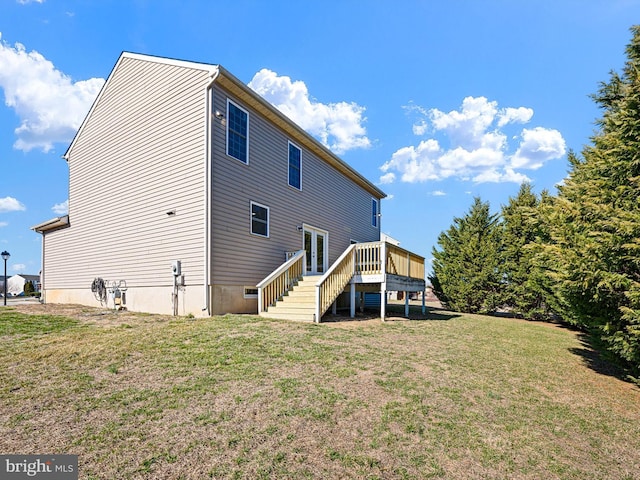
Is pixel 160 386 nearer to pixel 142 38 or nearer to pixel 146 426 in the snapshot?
pixel 146 426

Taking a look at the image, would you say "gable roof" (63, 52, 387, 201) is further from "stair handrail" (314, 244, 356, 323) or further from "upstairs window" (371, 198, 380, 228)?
"stair handrail" (314, 244, 356, 323)

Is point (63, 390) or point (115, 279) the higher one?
point (115, 279)

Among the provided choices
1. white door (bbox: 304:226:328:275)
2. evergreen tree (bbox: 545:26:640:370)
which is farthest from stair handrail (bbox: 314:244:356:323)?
evergreen tree (bbox: 545:26:640:370)

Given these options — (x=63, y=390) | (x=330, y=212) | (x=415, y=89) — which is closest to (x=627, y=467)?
(x=63, y=390)

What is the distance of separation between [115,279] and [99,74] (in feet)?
26.3

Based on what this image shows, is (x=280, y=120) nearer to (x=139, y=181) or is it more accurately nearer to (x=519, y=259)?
(x=139, y=181)

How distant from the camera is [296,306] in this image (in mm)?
9805

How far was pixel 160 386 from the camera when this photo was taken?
4.52 metres

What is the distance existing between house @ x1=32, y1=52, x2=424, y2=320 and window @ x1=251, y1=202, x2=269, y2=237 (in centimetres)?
3

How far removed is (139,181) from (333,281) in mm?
7191

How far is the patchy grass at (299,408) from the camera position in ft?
10.5

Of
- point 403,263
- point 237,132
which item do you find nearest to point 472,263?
point 403,263

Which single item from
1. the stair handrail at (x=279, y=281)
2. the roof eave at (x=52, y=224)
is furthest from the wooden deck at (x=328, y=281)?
the roof eave at (x=52, y=224)

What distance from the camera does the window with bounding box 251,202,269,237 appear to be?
11.2 m
